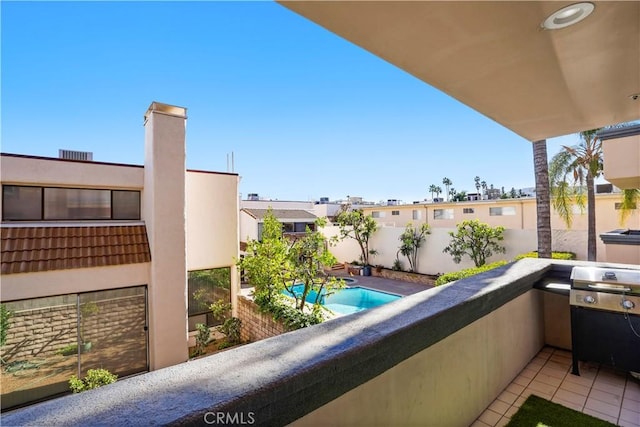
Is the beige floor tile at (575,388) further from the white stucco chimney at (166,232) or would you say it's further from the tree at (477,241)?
the tree at (477,241)

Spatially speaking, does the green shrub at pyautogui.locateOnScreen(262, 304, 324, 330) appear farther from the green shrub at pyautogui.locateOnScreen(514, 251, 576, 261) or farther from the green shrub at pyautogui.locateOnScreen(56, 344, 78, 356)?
the green shrub at pyautogui.locateOnScreen(514, 251, 576, 261)

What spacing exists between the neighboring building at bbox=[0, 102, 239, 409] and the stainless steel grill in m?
7.61

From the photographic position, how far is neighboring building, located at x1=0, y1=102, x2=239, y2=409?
6375 millimetres

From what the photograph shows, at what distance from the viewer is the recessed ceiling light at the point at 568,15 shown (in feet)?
5.63

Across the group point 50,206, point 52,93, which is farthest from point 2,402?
point 52,93

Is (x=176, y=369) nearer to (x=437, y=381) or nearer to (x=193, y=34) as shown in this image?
(x=437, y=381)

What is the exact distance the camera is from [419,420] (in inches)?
76.5

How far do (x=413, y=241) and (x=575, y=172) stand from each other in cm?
746

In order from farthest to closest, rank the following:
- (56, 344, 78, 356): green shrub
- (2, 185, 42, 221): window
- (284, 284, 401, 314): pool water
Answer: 1. (284, 284, 401, 314): pool water
2. (2, 185, 42, 221): window
3. (56, 344, 78, 356): green shrub

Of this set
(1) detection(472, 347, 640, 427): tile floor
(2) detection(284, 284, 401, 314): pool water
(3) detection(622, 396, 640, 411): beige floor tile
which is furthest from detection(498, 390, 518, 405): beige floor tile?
(2) detection(284, 284, 401, 314): pool water

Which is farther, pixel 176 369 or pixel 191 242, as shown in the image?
pixel 191 242

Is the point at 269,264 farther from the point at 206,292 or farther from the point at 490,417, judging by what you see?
the point at 490,417

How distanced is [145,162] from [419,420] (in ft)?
27.9

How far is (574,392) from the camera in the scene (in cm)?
310
